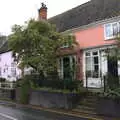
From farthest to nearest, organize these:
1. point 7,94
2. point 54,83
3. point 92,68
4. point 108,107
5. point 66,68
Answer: point 7,94 < point 66,68 < point 92,68 < point 54,83 < point 108,107

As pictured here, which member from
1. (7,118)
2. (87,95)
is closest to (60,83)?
(87,95)

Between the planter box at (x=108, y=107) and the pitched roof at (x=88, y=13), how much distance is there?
8.89 m

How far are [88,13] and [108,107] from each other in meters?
14.0

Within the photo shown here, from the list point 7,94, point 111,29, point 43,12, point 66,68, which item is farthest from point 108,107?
point 43,12

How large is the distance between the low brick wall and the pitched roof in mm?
7254

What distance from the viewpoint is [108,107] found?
1808 centimetres

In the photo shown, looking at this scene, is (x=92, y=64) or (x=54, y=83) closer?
(x=54, y=83)

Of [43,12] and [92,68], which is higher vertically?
[43,12]

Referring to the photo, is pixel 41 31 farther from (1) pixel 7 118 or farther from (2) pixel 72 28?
(1) pixel 7 118

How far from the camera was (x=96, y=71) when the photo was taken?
87.8 feet

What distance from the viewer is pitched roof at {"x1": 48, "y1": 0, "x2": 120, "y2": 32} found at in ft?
90.0

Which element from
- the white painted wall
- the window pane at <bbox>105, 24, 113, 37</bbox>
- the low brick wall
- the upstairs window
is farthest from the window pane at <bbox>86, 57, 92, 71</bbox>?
the white painted wall

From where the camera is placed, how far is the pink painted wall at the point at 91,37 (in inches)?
1046

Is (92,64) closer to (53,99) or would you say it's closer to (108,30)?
(108,30)
